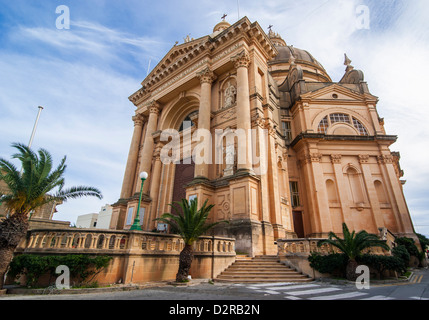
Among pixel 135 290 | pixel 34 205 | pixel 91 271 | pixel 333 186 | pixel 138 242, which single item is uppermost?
pixel 333 186

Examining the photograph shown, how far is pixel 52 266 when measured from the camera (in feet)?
20.6

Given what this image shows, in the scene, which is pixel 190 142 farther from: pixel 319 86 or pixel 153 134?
pixel 319 86

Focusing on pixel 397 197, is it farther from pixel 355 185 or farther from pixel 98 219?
pixel 98 219

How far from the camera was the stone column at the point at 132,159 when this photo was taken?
21234mm

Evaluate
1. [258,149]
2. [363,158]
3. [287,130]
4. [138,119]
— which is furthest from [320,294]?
[138,119]

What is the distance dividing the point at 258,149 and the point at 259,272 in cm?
748

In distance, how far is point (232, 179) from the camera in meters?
13.1

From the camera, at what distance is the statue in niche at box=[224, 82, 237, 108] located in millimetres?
17253

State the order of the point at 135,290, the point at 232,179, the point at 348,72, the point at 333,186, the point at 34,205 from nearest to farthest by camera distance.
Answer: the point at 135,290 → the point at 34,205 → the point at 232,179 → the point at 333,186 → the point at 348,72

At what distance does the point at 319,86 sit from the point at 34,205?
25350mm

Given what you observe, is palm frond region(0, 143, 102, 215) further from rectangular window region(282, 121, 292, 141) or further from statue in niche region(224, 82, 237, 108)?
rectangular window region(282, 121, 292, 141)

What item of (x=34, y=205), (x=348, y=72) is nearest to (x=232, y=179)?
(x=34, y=205)

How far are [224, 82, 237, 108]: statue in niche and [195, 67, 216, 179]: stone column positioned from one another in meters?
1.35
